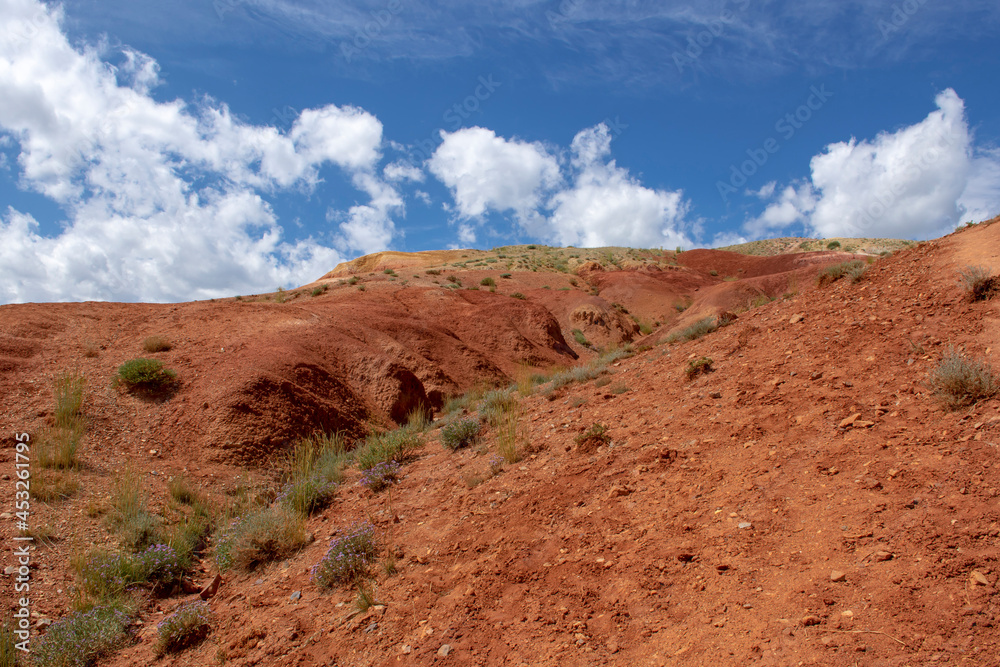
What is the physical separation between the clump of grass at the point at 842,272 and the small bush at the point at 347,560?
824 cm

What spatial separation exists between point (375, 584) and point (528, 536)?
1497 millimetres

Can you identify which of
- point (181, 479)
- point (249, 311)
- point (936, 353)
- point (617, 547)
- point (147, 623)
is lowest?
point (147, 623)

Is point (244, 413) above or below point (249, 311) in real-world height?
below

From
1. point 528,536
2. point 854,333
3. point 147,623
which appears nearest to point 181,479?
point 147,623

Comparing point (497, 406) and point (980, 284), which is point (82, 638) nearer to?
point (497, 406)

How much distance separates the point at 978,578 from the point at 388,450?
23.4 ft

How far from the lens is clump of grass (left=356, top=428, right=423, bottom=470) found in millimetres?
8344

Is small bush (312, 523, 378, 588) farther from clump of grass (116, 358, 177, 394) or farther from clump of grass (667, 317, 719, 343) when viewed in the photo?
clump of grass (667, 317, 719, 343)

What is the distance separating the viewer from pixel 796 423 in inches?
218

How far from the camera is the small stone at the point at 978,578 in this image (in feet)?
9.75

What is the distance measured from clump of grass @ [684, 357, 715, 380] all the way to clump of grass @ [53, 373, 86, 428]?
937cm

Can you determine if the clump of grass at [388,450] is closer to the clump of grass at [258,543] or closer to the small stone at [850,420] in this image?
the clump of grass at [258,543]

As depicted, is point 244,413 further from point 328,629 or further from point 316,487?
point 328,629

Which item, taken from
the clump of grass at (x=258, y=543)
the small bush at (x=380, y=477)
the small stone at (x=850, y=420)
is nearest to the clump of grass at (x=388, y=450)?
the small bush at (x=380, y=477)
